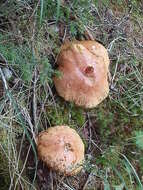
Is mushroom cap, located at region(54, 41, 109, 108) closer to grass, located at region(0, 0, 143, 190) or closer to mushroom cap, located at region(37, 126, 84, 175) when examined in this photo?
grass, located at region(0, 0, 143, 190)

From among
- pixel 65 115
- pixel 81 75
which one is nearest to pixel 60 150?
pixel 65 115

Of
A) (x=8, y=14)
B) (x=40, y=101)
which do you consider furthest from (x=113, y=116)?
(x=8, y=14)

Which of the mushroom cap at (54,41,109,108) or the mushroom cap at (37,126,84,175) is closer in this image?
the mushroom cap at (37,126,84,175)

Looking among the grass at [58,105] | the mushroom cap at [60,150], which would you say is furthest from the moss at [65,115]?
the mushroom cap at [60,150]

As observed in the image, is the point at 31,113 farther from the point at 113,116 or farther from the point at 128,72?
the point at 128,72

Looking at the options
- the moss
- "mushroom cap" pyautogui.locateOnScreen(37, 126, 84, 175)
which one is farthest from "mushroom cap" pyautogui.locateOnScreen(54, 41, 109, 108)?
"mushroom cap" pyautogui.locateOnScreen(37, 126, 84, 175)

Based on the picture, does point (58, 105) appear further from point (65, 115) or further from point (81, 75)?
point (81, 75)

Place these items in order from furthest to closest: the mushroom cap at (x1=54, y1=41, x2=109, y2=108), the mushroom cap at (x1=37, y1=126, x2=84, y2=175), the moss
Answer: the mushroom cap at (x1=54, y1=41, x2=109, y2=108), the moss, the mushroom cap at (x1=37, y1=126, x2=84, y2=175)

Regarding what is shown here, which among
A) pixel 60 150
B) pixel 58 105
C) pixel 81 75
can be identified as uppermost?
pixel 81 75
